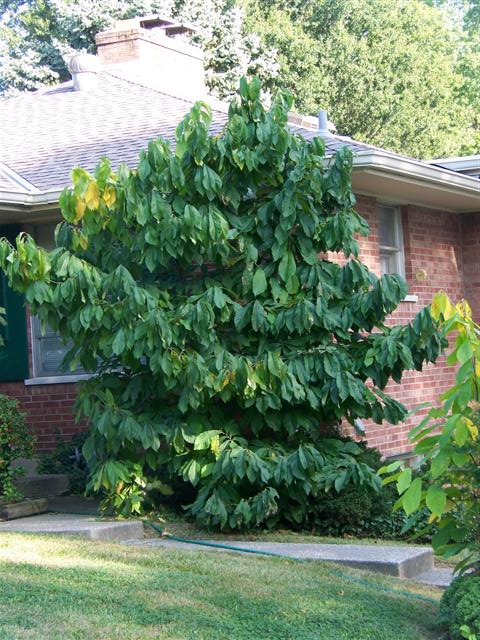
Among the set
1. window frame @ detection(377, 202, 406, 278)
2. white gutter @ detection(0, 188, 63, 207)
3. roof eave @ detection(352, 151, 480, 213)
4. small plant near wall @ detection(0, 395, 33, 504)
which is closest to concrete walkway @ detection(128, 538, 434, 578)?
small plant near wall @ detection(0, 395, 33, 504)

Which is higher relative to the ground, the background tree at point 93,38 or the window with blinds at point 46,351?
the background tree at point 93,38

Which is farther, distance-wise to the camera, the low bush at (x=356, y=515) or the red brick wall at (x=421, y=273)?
the red brick wall at (x=421, y=273)

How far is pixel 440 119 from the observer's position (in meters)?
35.6

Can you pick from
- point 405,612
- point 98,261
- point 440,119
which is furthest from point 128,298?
point 440,119

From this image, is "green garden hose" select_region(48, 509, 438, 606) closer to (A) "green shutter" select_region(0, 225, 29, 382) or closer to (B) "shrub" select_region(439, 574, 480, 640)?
(B) "shrub" select_region(439, 574, 480, 640)

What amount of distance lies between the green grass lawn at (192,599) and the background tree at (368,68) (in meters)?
26.3

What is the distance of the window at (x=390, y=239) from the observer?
1241 centimetres

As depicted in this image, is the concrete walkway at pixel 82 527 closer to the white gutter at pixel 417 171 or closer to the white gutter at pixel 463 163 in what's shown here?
the white gutter at pixel 417 171

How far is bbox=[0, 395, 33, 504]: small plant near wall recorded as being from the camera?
386 inches

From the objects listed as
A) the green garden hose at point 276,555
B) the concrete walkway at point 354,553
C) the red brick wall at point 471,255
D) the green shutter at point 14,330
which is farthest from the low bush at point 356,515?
the red brick wall at point 471,255

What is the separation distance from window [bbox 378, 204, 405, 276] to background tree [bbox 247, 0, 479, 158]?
20309 millimetres

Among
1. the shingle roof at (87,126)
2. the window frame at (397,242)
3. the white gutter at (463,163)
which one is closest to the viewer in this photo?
the shingle roof at (87,126)

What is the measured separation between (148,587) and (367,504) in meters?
3.43

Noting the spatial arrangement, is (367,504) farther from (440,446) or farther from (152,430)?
(440,446)
